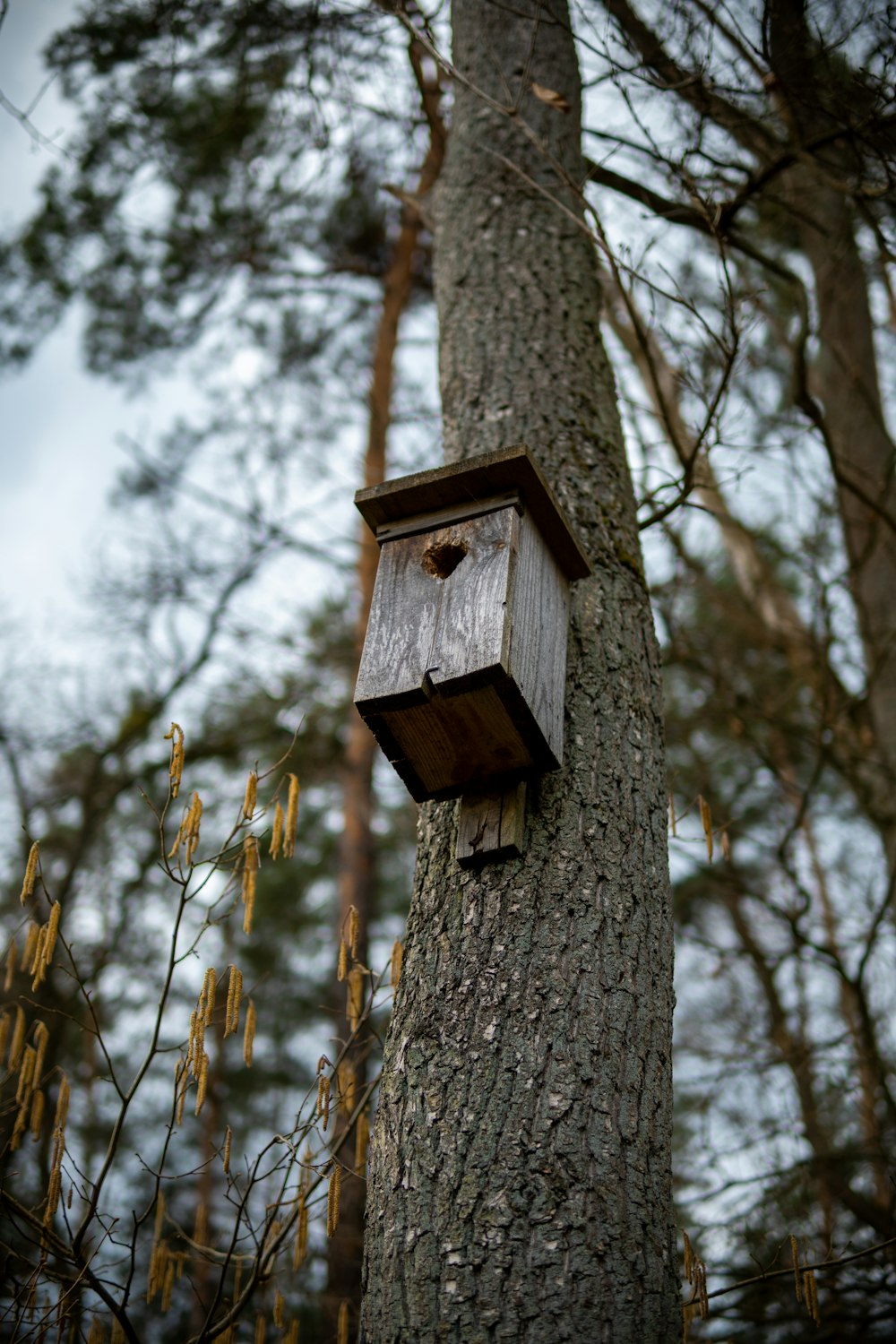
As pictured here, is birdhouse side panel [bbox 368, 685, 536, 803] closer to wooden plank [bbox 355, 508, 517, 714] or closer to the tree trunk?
wooden plank [bbox 355, 508, 517, 714]

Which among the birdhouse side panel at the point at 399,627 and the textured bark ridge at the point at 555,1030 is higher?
the birdhouse side panel at the point at 399,627

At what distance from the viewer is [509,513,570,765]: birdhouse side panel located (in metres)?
1.94

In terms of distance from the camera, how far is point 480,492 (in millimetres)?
2131

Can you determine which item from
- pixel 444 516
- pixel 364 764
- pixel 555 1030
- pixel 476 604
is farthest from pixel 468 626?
pixel 364 764

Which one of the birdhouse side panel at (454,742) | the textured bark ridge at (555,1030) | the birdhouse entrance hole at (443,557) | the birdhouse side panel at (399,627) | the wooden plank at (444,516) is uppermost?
the wooden plank at (444,516)

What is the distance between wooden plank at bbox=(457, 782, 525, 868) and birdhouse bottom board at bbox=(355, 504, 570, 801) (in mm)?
41

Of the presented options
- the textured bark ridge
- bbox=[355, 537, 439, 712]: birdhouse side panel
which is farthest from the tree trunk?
bbox=[355, 537, 439, 712]: birdhouse side panel

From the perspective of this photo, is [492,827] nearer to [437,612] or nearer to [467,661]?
[467,661]

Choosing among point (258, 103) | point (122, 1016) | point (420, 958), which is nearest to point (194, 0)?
point (258, 103)

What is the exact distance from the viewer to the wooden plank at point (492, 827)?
1917mm

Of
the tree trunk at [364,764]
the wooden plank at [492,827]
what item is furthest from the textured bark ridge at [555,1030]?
the tree trunk at [364,764]

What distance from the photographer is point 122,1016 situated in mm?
9328

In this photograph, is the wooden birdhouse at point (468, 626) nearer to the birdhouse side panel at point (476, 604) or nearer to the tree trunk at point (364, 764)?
the birdhouse side panel at point (476, 604)

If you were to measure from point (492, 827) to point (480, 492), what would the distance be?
609 millimetres
